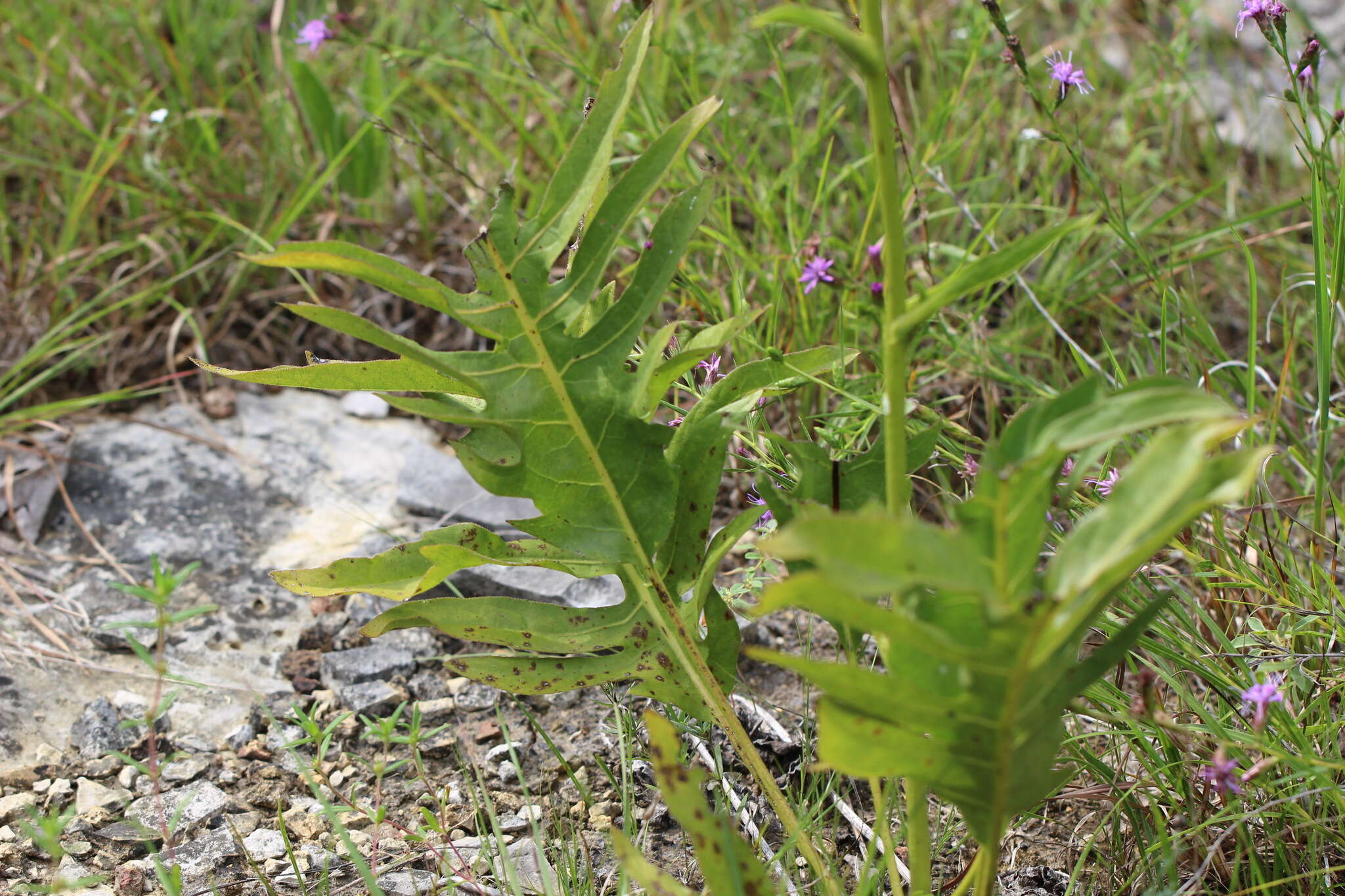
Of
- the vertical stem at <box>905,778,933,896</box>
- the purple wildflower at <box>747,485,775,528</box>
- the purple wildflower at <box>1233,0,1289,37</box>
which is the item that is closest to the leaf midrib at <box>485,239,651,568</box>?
the purple wildflower at <box>747,485,775,528</box>

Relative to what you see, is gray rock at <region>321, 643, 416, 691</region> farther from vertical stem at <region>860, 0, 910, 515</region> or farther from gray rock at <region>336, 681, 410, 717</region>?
vertical stem at <region>860, 0, 910, 515</region>

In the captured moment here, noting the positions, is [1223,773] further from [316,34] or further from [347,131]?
[347,131]

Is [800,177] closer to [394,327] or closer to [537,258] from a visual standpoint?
[394,327]

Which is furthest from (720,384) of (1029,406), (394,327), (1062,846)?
(394,327)

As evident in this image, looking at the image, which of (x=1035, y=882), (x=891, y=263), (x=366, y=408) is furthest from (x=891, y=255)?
(x=366, y=408)

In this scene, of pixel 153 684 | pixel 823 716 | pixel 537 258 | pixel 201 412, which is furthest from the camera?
pixel 201 412
